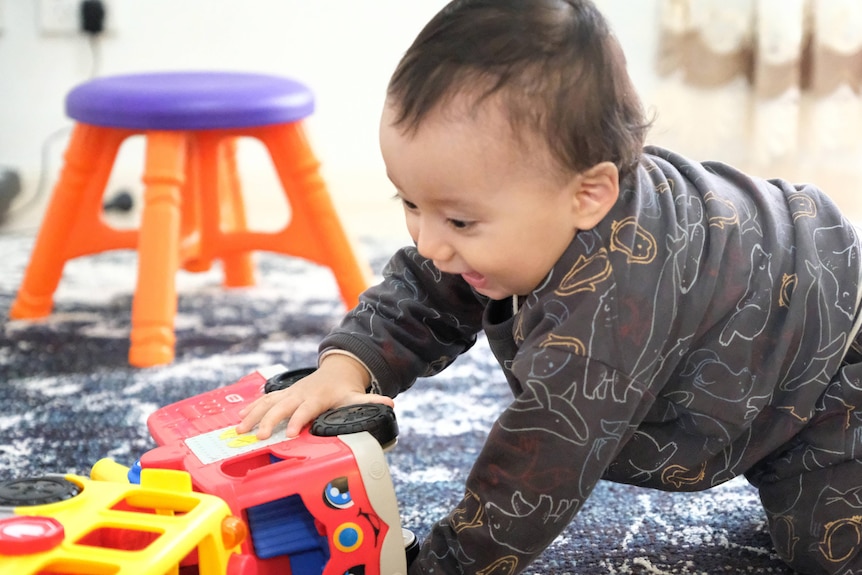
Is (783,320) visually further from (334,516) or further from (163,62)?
(163,62)

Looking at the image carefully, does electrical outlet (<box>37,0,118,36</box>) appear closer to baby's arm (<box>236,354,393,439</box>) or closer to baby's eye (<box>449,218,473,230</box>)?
baby's arm (<box>236,354,393,439</box>)

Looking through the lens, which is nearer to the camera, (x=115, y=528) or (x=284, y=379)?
(x=115, y=528)

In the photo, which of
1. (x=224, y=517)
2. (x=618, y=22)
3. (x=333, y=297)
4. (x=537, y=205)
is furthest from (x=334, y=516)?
(x=618, y=22)

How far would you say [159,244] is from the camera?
1.29 meters

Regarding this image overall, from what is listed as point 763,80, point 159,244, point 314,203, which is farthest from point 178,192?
point 763,80

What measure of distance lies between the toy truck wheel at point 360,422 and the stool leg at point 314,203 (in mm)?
656

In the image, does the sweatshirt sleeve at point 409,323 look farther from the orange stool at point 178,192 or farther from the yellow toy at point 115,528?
the orange stool at point 178,192

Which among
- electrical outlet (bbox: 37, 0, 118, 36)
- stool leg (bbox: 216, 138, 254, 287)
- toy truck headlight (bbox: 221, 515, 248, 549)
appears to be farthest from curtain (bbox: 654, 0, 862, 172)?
toy truck headlight (bbox: 221, 515, 248, 549)

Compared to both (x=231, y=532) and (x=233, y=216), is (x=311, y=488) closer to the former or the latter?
(x=231, y=532)

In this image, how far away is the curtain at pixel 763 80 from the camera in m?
1.95

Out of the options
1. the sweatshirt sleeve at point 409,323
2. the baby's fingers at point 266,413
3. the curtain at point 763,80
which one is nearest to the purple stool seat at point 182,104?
the sweatshirt sleeve at point 409,323

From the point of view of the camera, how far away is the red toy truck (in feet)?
2.15

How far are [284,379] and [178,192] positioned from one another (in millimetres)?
576

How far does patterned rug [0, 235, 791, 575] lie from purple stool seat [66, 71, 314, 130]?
0.30 m
